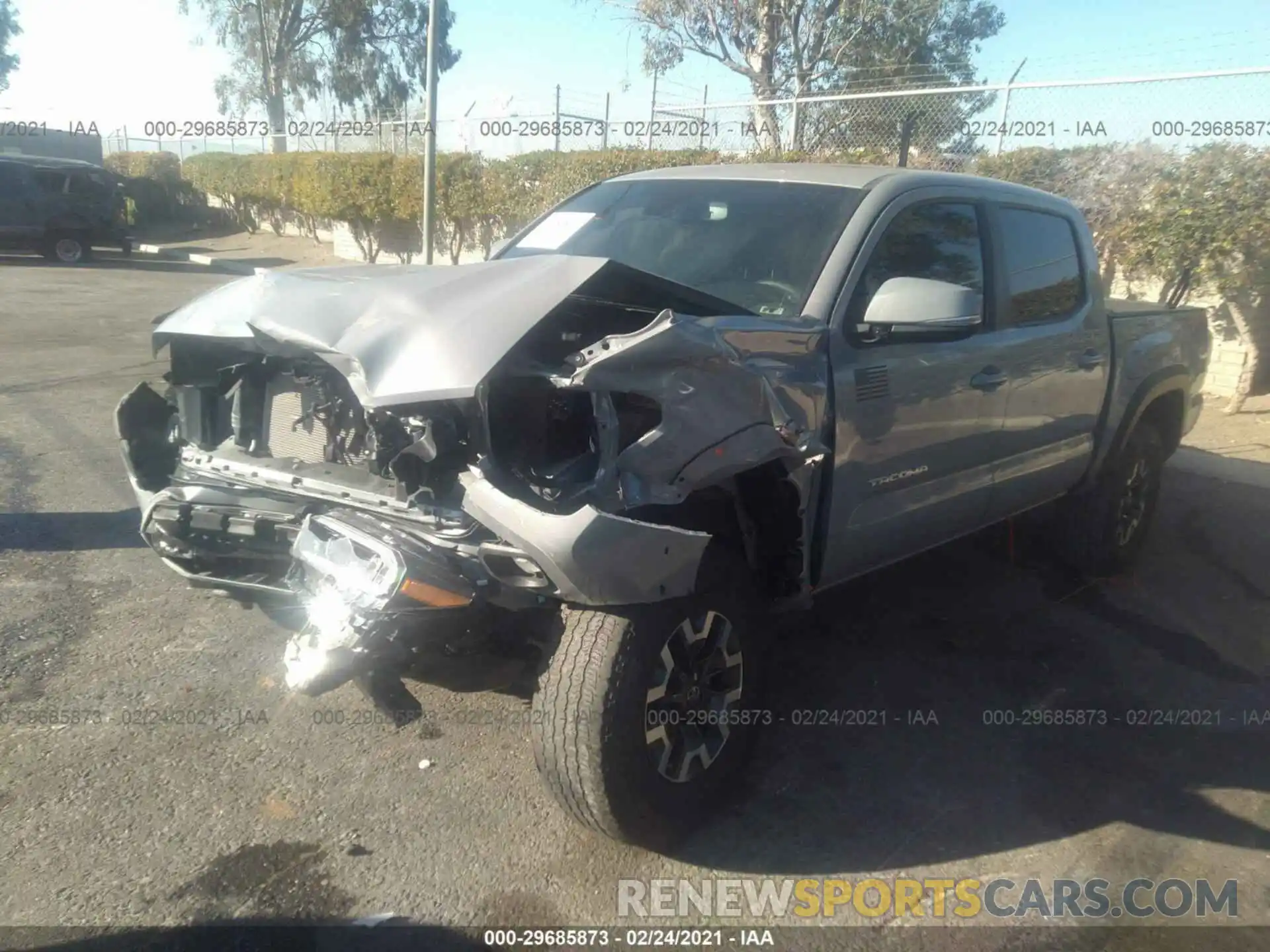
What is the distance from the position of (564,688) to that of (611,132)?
14.9 metres

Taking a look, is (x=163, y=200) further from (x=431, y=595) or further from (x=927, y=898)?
(x=927, y=898)

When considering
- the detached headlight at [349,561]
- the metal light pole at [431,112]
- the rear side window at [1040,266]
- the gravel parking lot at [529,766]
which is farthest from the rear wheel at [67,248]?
the detached headlight at [349,561]

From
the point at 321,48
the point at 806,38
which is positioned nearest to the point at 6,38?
the point at 321,48

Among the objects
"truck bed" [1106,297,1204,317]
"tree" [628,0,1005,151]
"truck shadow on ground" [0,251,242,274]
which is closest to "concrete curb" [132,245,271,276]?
"truck shadow on ground" [0,251,242,274]

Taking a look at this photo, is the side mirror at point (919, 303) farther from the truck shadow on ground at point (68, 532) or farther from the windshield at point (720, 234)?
the truck shadow on ground at point (68, 532)

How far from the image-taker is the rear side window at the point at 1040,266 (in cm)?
425

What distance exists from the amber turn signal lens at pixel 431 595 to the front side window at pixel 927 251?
1.65 meters

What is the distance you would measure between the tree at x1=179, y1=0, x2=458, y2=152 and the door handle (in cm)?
3976

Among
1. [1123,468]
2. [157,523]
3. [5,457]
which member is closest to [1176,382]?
[1123,468]

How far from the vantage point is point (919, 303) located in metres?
3.20

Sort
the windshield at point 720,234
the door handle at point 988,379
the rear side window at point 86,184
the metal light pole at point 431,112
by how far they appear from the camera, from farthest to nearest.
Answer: the rear side window at point 86,184 → the metal light pole at point 431,112 → the door handle at point 988,379 → the windshield at point 720,234

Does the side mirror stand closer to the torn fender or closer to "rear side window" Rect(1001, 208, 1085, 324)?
the torn fender

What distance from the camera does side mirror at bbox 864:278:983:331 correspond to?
10.5 ft

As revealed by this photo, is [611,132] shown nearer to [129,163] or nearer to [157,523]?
[157,523]
